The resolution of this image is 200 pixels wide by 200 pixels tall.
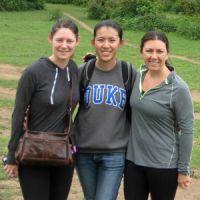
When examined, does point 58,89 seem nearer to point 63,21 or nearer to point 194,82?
point 63,21

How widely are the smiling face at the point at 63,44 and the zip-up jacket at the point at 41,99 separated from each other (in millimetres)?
67

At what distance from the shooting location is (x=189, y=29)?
74.6ft

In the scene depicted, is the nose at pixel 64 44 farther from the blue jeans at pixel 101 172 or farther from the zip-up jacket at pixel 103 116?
the blue jeans at pixel 101 172

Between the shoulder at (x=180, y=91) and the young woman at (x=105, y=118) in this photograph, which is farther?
the young woman at (x=105, y=118)

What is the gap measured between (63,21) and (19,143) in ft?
2.66

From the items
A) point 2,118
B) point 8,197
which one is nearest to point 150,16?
point 2,118

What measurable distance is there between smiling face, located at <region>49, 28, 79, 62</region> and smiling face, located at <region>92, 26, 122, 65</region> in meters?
0.23

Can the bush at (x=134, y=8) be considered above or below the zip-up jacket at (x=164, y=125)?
below

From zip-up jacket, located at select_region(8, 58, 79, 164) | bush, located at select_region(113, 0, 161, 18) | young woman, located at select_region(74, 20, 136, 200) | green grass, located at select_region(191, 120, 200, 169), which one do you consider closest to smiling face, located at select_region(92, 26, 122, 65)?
young woman, located at select_region(74, 20, 136, 200)

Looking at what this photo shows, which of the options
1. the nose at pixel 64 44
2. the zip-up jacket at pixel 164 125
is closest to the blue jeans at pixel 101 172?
the zip-up jacket at pixel 164 125

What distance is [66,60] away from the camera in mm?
3301

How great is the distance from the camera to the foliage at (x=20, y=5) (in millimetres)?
29953

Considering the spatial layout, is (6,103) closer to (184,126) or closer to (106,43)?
(106,43)

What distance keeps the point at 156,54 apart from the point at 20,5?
93.3ft
